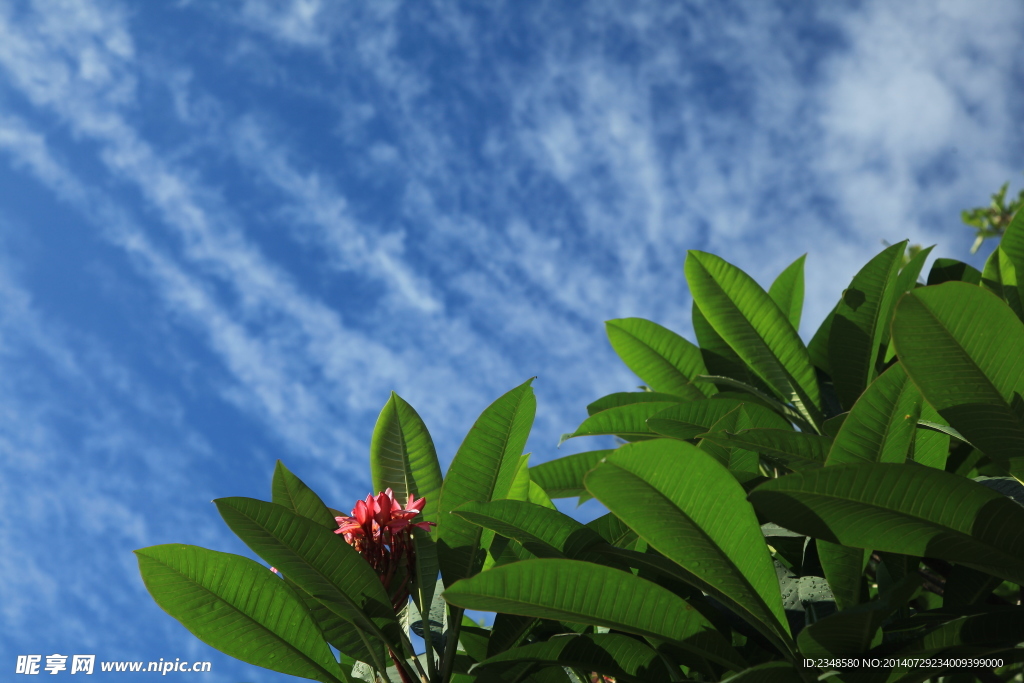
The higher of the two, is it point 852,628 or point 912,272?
point 912,272

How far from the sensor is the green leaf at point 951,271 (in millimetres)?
2166

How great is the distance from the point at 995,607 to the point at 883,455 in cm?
34

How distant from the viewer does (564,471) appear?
6.56ft

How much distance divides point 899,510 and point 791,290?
5.03 feet

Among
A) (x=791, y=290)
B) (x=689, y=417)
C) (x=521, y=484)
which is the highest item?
(x=791, y=290)

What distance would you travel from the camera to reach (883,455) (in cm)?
128

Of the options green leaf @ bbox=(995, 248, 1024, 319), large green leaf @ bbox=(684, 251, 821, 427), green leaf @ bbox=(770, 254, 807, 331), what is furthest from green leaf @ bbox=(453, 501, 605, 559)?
green leaf @ bbox=(770, 254, 807, 331)

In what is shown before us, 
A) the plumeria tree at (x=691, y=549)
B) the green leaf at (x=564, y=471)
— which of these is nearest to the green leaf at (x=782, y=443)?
the plumeria tree at (x=691, y=549)

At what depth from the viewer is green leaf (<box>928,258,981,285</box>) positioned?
217 centimetres

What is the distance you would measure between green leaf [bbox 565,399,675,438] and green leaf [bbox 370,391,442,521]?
45cm

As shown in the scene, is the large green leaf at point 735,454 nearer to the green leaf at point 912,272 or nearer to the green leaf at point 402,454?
the green leaf at point 402,454

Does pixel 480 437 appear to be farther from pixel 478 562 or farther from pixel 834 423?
pixel 834 423

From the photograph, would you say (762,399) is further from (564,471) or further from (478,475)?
(478,475)

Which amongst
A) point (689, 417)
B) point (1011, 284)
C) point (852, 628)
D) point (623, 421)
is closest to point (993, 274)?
point (1011, 284)
